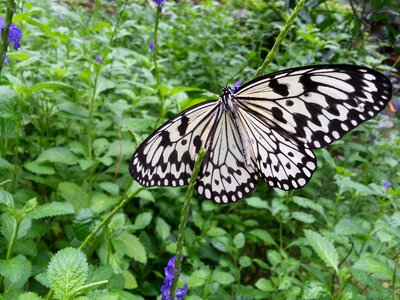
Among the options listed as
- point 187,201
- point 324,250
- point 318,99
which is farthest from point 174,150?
point 324,250

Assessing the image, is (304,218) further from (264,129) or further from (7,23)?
(7,23)

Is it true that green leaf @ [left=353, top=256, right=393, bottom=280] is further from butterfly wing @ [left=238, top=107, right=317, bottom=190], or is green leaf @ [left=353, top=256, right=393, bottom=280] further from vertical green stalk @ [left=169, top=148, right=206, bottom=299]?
vertical green stalk @ [left=169, top=148, right=206, bottom=299]

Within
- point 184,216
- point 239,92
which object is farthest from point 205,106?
A: point 184,216

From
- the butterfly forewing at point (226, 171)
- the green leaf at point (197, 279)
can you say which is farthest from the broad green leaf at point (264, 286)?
the butterfly forewing at point (226, 171)

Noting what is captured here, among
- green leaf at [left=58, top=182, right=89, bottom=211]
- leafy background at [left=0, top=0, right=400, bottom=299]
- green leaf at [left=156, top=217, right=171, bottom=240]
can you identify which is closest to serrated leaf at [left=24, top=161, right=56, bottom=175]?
leafy background at [left=0, top=0, right=400, bottom=299]

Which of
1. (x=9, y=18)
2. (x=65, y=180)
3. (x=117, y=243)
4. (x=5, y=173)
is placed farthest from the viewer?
(x=65, y=180)

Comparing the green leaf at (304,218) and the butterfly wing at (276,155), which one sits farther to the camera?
the green leaf at (304,218)

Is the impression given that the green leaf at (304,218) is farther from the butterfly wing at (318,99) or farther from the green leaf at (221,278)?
the butterfly wing at (318,99)

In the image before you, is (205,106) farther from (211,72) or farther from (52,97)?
(211,72)
